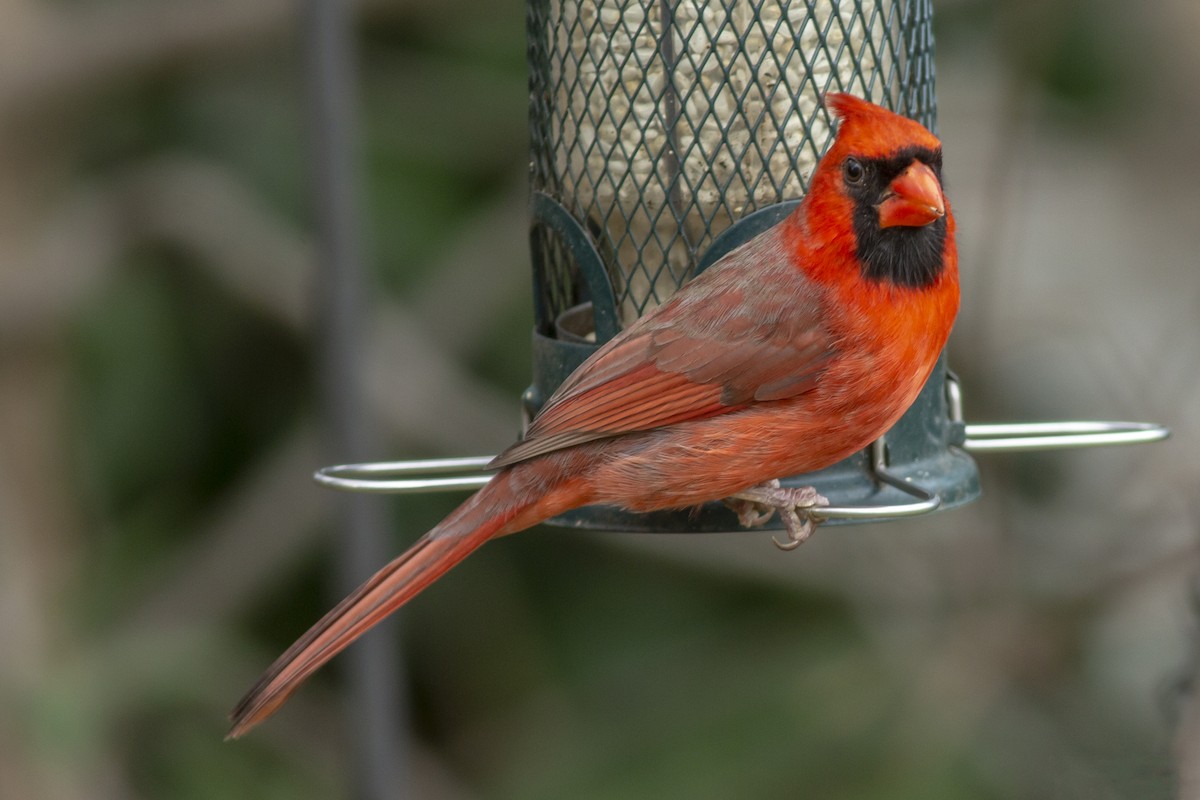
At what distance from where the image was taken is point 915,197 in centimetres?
324

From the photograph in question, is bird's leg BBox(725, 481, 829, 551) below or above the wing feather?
below

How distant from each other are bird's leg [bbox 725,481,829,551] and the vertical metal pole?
32.8 inches

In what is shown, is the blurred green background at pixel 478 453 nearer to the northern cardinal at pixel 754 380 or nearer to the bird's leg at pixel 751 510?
the bird's leg at pixel 751 510

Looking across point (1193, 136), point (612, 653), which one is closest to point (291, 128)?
point (612, 653)

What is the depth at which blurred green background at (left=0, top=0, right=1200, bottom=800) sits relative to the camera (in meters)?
5.36

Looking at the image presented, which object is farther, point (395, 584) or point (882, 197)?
point (395, 584)

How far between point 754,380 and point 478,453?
259cm

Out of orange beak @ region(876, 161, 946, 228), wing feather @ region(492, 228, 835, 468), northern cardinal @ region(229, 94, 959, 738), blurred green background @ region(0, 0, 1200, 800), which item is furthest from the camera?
blurred green background @ region(0, 0, 1200, 800)

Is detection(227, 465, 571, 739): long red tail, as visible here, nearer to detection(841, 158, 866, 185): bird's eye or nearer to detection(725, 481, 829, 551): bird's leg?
detection(725, 481, 829, 551): bird's leg

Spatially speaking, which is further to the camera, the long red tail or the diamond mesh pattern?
the diamond mesh pattern

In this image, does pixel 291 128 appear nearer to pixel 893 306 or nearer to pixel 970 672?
pixel 970 672

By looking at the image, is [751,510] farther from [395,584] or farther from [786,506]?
[395,584]

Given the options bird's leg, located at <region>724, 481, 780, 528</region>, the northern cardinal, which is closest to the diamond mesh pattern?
the northern cardinal

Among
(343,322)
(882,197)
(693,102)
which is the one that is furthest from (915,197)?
(343,322)
